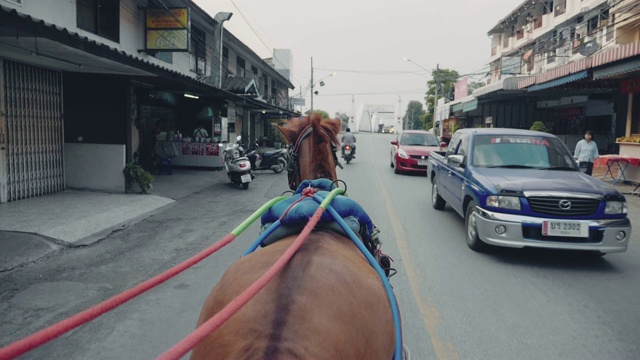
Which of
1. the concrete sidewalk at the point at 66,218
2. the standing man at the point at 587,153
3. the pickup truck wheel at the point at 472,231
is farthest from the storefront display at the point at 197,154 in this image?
the pickup truck wheel at the point at 472,231

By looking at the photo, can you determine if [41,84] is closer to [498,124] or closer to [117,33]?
[117,33]

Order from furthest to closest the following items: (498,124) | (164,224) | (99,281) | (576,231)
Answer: (498,124) → (164,224) → (576,231) → (99,281)

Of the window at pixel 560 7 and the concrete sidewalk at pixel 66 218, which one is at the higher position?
the window at pixel 560 7

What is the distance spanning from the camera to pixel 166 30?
14.9m

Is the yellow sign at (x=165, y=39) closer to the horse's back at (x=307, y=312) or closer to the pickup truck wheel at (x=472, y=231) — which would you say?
the pickup truck wheel at (x=472, y=231)

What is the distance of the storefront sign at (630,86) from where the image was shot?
15.6 m

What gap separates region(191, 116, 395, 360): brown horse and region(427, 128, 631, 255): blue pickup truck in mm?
4326

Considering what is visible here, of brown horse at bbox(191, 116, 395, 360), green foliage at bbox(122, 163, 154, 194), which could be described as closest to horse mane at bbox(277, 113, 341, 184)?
brown horse at bbox(191, 116, 395, 360)

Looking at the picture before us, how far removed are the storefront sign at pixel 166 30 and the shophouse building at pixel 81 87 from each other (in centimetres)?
3

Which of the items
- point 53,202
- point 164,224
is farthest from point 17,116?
point 164,224

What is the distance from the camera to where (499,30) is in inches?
1752

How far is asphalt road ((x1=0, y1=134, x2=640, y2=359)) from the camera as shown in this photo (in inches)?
149

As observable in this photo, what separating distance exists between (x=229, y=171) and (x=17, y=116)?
5.47 metres

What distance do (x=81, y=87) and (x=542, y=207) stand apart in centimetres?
1076
